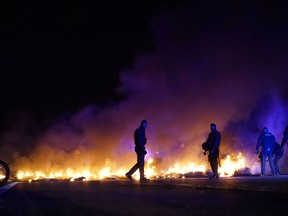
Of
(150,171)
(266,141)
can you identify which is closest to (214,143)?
(266,141)

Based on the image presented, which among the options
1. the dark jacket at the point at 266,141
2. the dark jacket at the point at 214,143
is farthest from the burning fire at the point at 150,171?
the dark jacket at the point at 214,143

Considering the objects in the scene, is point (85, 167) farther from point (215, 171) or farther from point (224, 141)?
point (215, 171)

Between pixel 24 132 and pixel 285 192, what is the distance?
44.7 metres

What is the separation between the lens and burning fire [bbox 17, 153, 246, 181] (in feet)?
95.8

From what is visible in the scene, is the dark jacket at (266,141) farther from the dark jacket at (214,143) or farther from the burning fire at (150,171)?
the burning fire at (150,171)

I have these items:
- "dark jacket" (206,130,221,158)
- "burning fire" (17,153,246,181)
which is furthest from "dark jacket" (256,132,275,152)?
"burning fire" (17,153,246,181)

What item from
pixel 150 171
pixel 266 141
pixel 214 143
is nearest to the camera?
pixel 214 143

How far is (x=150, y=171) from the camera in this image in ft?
120

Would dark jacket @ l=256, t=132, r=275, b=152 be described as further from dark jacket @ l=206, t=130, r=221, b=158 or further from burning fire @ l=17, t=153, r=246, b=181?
burning fire @ l=17, t=153, r=246, b=181

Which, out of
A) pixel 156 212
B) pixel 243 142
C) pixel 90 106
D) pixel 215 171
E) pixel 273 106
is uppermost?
pixel 90 106

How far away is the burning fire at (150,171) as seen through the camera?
29.2 m

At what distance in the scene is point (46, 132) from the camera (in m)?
48.6

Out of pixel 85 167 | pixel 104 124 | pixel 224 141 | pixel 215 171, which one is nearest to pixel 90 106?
pixel 104 124

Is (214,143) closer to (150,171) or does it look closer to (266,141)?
(266,141)
